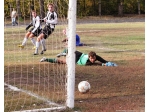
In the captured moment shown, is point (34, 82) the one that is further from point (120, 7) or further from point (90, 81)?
point (120, 7)

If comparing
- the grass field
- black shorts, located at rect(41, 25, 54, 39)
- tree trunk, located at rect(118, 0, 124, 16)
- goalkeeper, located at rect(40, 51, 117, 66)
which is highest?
tree trunk, located at rect(118, 0, 124, 16)

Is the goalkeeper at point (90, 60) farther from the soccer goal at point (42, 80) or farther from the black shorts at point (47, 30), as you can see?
the black shorts at point (47, 30)

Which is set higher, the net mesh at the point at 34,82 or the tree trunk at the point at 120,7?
the tree trunk at the point at 120,7

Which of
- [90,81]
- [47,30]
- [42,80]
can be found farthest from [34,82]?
[47,30]

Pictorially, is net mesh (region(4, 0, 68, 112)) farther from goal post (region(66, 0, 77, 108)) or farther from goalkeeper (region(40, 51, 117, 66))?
goalkeeper (region(40, 51, 117, 66))

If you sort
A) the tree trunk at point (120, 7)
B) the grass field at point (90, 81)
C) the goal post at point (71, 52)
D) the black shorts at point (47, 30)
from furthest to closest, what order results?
the tree trunk at point (120, 7) → the black shorts at point (47, 30) → the grass field at point (90, 81) → the goal post at point (71, 52)

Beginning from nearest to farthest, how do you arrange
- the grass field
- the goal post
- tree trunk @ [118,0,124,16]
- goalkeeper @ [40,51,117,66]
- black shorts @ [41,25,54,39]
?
the goal post < the grass field < goalkeeper @ [40,51,117,66] < black shorts @ [41,25,54,39] < tree trunk @ [118,0,124,16]

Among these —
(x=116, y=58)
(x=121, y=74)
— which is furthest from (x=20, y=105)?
(x=116, y=58)

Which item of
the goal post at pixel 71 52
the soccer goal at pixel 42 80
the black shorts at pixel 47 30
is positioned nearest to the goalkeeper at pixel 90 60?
the soccer goal at pixel 42 80

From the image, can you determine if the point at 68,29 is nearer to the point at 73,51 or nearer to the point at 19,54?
the point at 73,51

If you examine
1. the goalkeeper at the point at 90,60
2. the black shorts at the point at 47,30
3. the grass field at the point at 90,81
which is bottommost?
the grass field at the point at 90,81

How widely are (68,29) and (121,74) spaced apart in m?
3.34

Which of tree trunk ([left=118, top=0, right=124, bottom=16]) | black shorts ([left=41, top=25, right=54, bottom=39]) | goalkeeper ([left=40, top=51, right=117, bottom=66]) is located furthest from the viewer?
tree trunk ([left=118, top=0, right=124, bottom=16])

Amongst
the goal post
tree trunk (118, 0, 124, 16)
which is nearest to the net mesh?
the goal post
